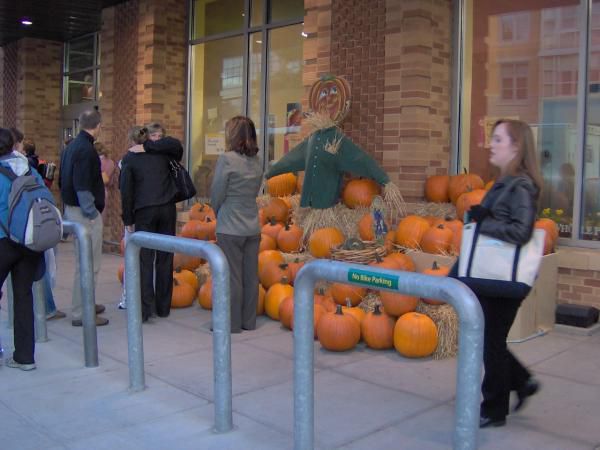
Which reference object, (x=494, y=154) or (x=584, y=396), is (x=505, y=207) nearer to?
(x=494, y=154)

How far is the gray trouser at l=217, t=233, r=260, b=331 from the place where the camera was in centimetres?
604

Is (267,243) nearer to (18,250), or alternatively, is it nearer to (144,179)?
(144,179)

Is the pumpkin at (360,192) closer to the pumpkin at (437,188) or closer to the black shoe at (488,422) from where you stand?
the pumpkin at (437,188)

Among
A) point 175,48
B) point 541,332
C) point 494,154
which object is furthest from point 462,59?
point 175,48

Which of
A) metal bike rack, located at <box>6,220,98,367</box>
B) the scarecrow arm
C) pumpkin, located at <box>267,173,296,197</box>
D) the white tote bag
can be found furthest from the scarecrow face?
the white tote bag

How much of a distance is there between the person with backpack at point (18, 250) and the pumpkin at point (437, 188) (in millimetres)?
3772

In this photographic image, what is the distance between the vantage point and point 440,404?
4320mm

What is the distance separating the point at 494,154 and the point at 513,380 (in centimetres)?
125

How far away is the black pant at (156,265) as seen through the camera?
6.40 metres

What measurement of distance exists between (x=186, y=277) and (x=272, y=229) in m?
1.02

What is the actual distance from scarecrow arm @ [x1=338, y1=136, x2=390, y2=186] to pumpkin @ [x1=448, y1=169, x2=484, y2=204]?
2.13ft

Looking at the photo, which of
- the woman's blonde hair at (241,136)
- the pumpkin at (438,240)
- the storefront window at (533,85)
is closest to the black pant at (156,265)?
the woman's blonde hair at (241,136)

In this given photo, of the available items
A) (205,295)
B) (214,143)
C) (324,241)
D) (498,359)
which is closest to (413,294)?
(498,359)

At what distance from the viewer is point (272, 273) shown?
267 inches
